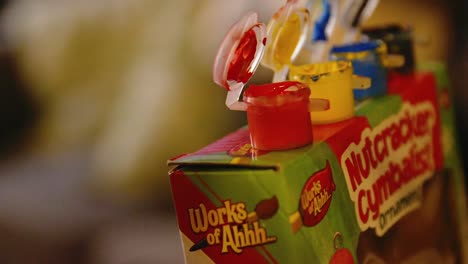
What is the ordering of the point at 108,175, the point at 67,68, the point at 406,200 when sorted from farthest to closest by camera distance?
the point at 67,68, the point at 108,175, the point at 406,200

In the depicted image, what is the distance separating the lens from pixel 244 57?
0.78 m

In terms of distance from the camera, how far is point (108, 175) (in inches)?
82.6

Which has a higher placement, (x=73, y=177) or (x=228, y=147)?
(x=228, y=147)

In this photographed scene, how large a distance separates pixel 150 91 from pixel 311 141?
1.39 m

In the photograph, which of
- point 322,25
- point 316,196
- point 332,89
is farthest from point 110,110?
point 316,196

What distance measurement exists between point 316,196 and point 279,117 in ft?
0.34

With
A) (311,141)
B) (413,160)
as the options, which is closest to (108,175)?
(413,160)

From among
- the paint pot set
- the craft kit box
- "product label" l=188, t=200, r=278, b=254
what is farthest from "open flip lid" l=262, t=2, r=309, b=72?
"product label" l=188, t=200, r=278, b=254

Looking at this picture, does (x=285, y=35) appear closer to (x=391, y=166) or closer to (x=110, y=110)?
(x=391, y=166)

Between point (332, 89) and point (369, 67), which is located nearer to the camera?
point (332, 89)

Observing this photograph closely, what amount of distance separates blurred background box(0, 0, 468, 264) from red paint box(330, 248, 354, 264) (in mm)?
817

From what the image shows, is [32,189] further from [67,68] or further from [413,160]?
[413,160]

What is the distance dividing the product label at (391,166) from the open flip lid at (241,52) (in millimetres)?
172

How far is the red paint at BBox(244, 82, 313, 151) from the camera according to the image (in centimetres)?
76
